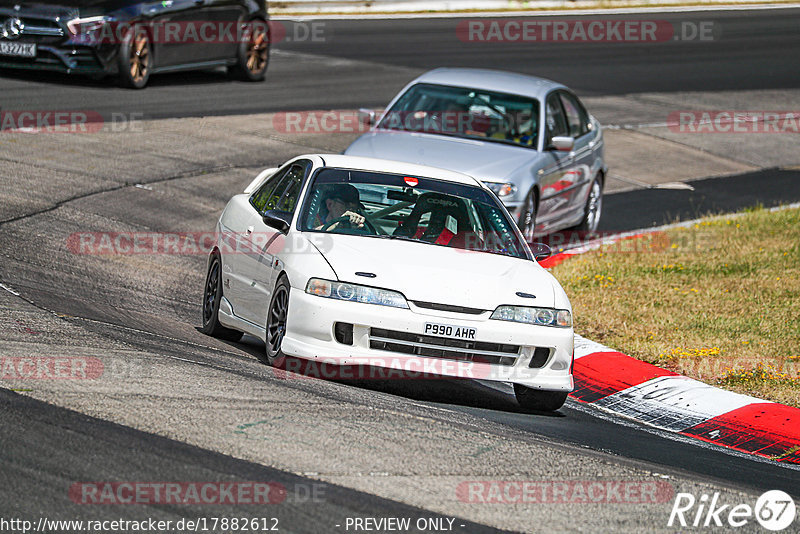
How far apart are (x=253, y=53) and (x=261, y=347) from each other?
1255 centimetres

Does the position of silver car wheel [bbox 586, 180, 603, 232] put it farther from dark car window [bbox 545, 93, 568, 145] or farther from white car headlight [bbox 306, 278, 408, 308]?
white car headlight [bbox 306, 278, 408, 308]

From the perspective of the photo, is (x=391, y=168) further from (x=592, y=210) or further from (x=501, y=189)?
(x=592, y=210)

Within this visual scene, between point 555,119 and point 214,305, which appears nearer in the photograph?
point 214,305

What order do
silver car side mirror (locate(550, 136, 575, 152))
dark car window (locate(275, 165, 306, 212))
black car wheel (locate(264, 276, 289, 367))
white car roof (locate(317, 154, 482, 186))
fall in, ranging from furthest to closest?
silver car side mirror (locate(550, 136, 575, 152))
white car roof (locate(317, 154, 482, 186))
dark car window (locate(275, 165, 306, 212))
black car wheel (locate(264, 276, 289, 367))

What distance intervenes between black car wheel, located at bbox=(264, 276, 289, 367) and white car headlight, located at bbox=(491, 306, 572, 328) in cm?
128

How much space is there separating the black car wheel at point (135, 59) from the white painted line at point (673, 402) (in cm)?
1104

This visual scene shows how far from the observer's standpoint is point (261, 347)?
919 centimetres

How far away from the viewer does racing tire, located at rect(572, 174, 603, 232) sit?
47.6ft

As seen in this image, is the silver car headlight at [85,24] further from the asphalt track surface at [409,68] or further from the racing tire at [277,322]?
the racing tire at [277,322]

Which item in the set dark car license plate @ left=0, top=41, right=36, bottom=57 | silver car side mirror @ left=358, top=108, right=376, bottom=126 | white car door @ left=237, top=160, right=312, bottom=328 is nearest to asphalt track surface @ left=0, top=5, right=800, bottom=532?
white car door @ left=237, top=160, right=312, bottom=328

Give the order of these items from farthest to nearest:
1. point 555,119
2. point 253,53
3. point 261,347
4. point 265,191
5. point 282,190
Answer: point 253,53 → point 555,119 → point 265,191 → point 261,347 → point 282,190

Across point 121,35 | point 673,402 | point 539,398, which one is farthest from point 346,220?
point 121,35

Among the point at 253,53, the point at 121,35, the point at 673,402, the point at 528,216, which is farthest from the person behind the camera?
the point at 253,53

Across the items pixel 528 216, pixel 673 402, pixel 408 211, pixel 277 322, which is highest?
pixel 408 211
